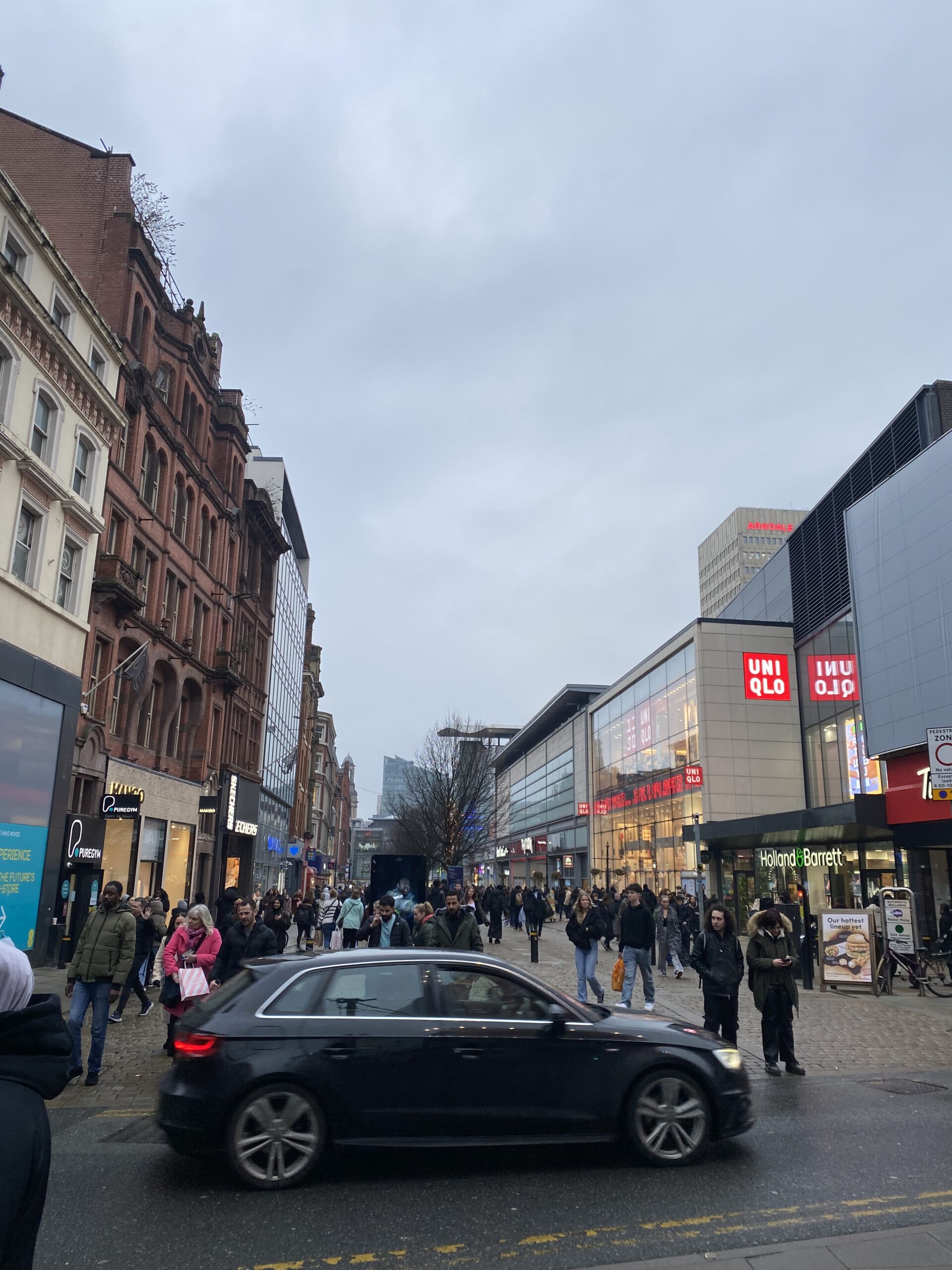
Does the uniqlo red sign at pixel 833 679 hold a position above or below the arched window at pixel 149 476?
below

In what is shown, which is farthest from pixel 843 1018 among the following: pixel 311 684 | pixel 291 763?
pixel 311 684

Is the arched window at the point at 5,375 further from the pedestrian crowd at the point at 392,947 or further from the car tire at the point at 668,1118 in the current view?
the car tire at the point at 668,1118

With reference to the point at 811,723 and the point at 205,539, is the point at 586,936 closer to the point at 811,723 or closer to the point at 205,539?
the point at 205,539

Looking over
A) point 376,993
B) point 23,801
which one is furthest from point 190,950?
point 23,801

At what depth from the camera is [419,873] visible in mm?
34031

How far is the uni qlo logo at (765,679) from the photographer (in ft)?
137

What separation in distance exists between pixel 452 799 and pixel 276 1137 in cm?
5063

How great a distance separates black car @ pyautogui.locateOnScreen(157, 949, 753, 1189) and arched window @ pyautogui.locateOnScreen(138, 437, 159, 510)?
24564 millimetres

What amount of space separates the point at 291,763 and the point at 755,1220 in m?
53.5

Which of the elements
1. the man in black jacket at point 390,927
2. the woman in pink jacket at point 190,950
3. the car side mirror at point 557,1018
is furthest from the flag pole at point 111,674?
the car side mirror at point 557,1018

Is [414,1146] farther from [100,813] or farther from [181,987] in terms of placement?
[100,813]

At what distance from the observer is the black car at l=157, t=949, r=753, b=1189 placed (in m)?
6.11

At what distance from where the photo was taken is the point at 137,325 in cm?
2888

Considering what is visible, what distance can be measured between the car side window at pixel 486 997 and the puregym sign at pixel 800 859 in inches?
1039
